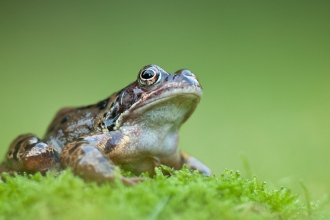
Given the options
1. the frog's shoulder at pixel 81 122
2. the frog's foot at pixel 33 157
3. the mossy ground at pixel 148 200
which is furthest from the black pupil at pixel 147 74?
the mossy ground at pixel 148 200

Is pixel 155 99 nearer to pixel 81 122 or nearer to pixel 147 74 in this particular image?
pixel 147 74

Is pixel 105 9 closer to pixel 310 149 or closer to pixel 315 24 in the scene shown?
pixel 315 24

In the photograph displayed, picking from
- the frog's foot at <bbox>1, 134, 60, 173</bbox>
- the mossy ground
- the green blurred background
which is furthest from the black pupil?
the green blurred background

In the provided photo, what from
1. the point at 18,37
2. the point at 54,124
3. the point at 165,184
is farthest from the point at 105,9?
the point at 165,184

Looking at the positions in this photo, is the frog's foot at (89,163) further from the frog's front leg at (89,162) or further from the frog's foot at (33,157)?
the frog's foot at (33,157)

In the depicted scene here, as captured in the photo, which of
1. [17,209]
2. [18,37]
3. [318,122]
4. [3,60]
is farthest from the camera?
[18,37]

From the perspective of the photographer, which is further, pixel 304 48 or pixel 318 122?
pixel 304 48

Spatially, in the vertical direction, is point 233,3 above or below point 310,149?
above
